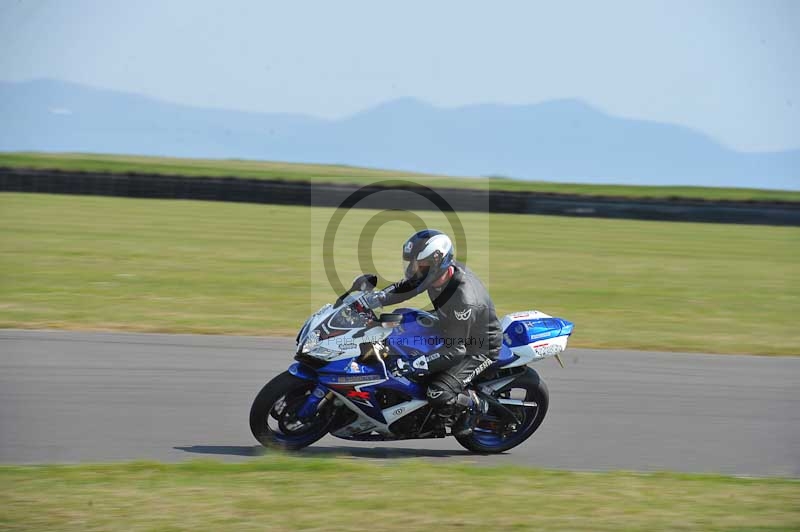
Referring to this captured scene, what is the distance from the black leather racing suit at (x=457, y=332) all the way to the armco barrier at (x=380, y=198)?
2448cm

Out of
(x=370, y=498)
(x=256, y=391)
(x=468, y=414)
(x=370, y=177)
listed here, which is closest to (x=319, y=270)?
(x=256, y=391)

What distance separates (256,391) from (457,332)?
2677 millimetres

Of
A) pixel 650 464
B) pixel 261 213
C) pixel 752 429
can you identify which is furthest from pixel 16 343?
pixel 261 213

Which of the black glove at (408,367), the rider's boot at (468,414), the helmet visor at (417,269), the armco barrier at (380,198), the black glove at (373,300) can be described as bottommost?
the rider's boot at (468,414)

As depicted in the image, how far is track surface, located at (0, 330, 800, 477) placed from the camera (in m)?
6.86

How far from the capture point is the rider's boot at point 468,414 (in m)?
6.92

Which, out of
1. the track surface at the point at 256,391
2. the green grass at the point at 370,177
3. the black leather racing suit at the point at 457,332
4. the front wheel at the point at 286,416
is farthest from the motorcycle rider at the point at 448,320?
the green grass at the point at 370,177

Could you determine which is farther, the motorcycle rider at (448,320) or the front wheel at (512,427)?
the front wheel at (512,427)

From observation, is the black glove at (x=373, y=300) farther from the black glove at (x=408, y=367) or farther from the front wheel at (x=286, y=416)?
the front wheel at (x=286, y=416)

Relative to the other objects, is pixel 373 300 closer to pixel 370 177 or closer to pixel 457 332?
pixel 457 332

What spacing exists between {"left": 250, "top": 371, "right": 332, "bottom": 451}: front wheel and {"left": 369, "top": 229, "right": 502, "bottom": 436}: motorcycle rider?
0.69 meters

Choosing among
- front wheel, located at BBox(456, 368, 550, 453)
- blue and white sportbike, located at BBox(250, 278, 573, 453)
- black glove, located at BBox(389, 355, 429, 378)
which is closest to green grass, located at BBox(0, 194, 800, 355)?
front wheel, located at BBox(456, 368, 550, 453)

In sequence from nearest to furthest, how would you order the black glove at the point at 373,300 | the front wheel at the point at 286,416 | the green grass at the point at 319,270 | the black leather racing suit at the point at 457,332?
the front wheel at the point at 286,416, the black glove at the point at 373,300, the black leather racing suit at the point at 457,332, the green grass at the point at 319,270

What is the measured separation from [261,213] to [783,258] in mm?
15980
